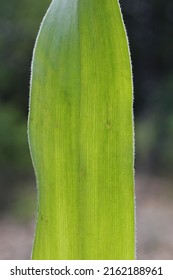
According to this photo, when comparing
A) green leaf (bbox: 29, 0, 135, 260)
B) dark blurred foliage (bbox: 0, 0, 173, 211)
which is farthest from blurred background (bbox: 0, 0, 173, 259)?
green leaf (bbox: 29, 0, 135, 260)

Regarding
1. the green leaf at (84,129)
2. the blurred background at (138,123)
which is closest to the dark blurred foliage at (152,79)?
the blurred background at (138,123)

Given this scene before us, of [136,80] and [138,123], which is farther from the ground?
[136,80]

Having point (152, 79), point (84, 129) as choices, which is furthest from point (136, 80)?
point (84, 129)

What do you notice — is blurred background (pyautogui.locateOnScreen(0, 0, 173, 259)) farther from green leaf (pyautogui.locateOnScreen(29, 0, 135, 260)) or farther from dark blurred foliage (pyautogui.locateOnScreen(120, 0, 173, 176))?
green leaf (pyautogui.locateOnScreen(29, 0, 135, 260))

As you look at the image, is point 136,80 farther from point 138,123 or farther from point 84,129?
point 84,129
